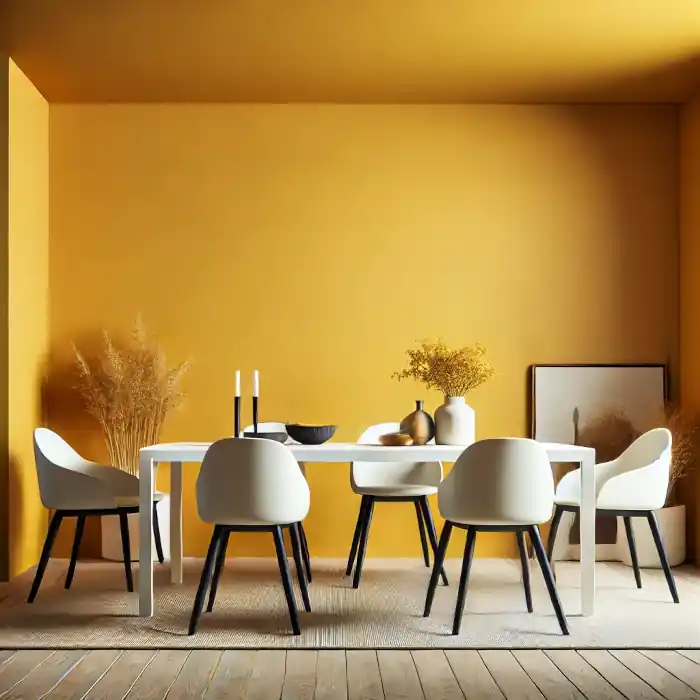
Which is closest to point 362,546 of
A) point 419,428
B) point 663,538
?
point 419,428

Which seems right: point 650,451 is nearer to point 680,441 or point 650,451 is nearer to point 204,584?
point 680,441

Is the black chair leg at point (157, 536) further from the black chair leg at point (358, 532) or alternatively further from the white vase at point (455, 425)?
the white vase at point (455, 425)

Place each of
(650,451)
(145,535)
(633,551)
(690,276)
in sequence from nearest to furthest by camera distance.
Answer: (145,535), (650,451), (633,551), (690,276)

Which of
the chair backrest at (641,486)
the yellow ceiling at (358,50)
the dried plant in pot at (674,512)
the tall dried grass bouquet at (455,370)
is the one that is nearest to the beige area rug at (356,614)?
the dried plant in pot at (674,512)

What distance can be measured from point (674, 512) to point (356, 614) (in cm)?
218

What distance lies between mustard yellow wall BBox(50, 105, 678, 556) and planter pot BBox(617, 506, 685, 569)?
76 cm

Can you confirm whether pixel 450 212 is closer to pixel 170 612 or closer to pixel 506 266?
pixel 506 266

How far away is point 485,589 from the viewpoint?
15.6ft

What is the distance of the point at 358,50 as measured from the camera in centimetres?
496

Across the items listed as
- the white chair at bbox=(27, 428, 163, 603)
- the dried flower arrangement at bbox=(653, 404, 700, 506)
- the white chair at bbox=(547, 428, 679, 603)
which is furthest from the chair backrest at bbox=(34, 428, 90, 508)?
the dried flower arrangement at bbox=(653, 404, 700, 506)

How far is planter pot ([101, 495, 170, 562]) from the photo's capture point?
5395mm

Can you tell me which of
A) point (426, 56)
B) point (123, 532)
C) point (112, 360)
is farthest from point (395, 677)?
point (426, 56)

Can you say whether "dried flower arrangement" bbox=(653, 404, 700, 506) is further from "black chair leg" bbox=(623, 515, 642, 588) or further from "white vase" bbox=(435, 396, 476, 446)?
"white vase" bbox=(435, 396, 476, 446)

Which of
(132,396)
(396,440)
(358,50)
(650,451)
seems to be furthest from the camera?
(132,396)
